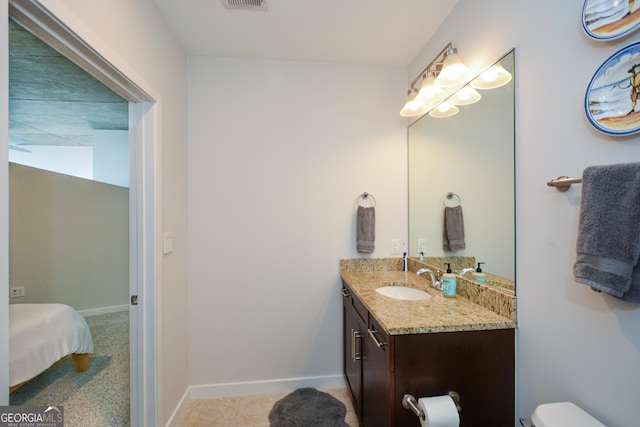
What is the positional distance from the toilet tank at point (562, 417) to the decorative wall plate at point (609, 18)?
3.90 feet

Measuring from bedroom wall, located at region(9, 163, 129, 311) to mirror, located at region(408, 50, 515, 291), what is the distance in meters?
3.59

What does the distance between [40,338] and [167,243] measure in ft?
4.34

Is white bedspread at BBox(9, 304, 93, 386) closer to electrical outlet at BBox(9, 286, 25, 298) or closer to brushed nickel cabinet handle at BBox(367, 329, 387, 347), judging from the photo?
electrical outlet at BBox(9, 286, 25, 298)

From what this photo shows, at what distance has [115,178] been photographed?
3615 mm

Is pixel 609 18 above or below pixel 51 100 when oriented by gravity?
below

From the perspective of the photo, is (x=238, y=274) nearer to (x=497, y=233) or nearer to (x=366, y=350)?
(x=366, y=350)


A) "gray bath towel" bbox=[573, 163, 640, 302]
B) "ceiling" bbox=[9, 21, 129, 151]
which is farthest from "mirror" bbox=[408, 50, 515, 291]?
"ceiling" bbox=[9, 21, 129, 151]

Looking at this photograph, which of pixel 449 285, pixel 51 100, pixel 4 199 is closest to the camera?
pixel 4 199

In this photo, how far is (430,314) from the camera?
1229 mm

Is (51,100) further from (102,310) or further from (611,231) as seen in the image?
(611,231)

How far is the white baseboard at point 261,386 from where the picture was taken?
1979 mm

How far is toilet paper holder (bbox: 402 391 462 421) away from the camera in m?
1.01

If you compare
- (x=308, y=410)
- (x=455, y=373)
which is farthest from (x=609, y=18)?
(x=308, y=410)

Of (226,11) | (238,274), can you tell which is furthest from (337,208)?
(226,11)
